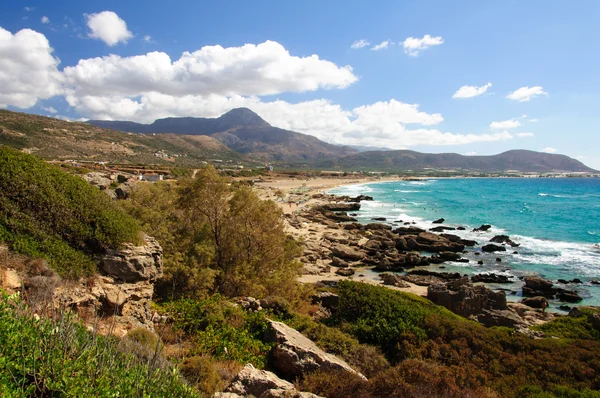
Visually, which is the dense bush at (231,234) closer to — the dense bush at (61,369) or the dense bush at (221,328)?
the dense bush at (221,328)

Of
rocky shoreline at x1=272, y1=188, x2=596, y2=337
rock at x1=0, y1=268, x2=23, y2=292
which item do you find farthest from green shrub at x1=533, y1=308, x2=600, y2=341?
rock at x1=0, y1=268, x2=23, y2=292

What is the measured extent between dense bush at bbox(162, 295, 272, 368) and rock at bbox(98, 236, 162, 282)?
5.12ft

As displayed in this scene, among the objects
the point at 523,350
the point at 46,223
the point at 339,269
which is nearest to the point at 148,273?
the point at 46,223

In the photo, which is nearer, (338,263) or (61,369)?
(61,369)

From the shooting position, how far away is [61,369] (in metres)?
4.66

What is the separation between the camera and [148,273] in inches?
421

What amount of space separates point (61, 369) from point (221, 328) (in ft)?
20.1

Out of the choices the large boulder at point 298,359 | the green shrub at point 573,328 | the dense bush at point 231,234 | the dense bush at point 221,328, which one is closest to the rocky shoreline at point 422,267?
the green shrub at point 573,328

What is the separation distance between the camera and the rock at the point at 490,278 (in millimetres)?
28531

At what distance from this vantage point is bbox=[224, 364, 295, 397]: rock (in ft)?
22.5

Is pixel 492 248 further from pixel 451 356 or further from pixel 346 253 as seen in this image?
pixel 451 356

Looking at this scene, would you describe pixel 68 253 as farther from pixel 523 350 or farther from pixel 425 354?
pixel 523 350

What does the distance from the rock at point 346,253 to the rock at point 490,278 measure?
1062 cm

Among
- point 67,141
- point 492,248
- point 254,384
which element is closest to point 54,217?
point 254,384
